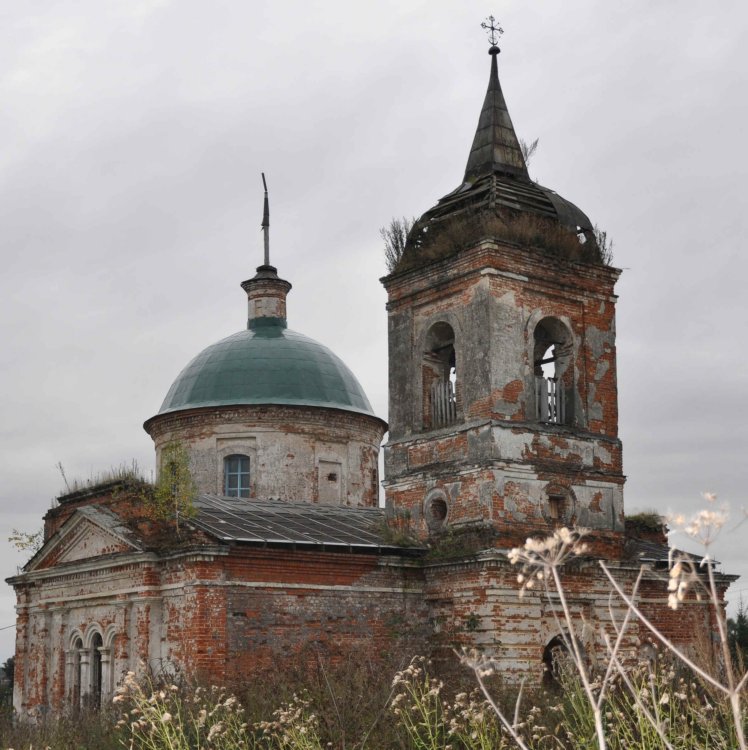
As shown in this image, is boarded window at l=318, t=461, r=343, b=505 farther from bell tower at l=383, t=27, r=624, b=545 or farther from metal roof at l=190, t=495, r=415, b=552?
bell tower at l=383, t=27, r=624, b=545

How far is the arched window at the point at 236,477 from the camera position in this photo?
71.4 feet

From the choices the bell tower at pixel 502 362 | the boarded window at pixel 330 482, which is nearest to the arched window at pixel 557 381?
the bell tower at pixel 502 362

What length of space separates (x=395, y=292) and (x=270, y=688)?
8.24 m

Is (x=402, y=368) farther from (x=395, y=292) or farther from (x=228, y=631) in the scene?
(x=228, y=631)

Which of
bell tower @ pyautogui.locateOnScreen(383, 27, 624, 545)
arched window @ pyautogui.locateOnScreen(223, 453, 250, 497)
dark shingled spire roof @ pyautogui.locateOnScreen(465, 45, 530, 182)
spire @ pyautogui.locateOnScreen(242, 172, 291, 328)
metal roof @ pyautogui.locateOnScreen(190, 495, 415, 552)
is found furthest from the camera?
spire @ pyautogui.locateOnScreen(242, 172, 291, 328)

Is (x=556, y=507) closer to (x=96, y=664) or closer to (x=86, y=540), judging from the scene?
(x=86, y=540)

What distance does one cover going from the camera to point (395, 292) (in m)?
18.1

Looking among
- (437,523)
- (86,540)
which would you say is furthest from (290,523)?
(86,540)

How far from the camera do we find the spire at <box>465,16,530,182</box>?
59.6 feet

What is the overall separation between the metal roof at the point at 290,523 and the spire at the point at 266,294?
5596mm

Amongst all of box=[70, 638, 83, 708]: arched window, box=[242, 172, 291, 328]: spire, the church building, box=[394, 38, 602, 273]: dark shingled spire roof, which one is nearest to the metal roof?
the church building

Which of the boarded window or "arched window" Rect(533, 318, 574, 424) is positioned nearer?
"arched window" Rect(533, 318, 574, 424)

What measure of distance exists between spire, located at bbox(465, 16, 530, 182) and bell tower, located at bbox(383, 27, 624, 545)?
0.03 m

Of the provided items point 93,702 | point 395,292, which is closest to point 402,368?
point 395,292
